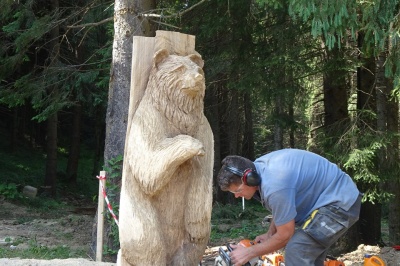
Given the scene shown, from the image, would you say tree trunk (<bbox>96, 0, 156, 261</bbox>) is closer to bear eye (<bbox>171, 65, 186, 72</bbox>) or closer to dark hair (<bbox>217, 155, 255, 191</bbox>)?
bear eye (<bbox>171, 65, 186, 72</bbox>)

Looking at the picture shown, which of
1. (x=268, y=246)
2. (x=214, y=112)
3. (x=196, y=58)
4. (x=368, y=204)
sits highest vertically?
(x=196, y=58)

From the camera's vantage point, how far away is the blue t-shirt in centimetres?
319

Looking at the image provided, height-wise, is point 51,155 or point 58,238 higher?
point 51,155

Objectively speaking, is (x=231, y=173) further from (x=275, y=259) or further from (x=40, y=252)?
(x=40, y=252)

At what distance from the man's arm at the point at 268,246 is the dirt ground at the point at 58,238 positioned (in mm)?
2652

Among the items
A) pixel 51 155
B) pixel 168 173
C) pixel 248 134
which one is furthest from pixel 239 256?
pixel 51 155

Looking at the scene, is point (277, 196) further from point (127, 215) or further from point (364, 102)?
point (364, 102)

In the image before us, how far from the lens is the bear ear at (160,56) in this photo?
3.83 m

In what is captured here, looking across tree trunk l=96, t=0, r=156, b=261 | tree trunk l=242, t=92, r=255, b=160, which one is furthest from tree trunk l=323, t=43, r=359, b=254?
tree trunk l=242, t=92, r=255, b=160

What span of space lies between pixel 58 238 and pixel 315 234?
614 centimetres

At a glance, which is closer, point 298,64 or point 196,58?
point 196,58

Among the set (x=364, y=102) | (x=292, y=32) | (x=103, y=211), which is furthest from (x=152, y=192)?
(x=364, y=102)

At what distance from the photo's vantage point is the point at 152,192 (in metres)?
3.60

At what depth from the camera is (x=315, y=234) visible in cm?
334
